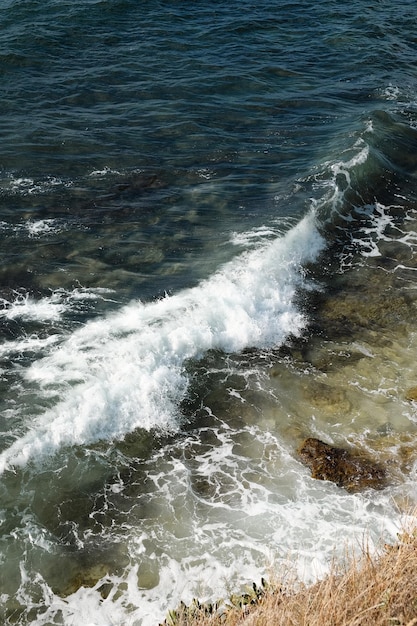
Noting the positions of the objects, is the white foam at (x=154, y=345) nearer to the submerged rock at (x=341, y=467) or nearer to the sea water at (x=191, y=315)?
the sea water at (x=191, y=315)

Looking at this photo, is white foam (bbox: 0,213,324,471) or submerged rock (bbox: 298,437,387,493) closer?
submerged rock (bbox: 298,437,387,493)

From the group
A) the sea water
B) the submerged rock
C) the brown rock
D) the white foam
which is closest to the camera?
the sea water

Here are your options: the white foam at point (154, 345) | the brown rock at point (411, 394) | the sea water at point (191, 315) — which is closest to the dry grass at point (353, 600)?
the sea water at point (191, 315)

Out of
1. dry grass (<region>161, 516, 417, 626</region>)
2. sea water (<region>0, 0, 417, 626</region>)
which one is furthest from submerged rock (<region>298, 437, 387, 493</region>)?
dry grass (<region>161, 516, 417, 626</region>)

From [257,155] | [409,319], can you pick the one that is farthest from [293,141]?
[409,319]

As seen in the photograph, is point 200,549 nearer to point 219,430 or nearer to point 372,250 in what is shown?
point 219,430

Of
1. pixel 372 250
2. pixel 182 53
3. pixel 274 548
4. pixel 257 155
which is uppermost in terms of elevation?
pixel 182 53

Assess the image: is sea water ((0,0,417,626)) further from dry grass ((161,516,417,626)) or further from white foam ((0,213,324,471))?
dry grass ((161,516,417,626))

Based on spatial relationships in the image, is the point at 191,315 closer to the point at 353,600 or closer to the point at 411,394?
the point at 411,394
